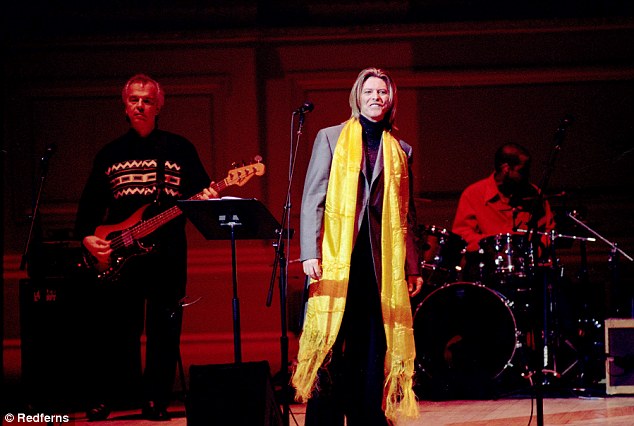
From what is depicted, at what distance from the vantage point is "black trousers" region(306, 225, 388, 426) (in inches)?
166

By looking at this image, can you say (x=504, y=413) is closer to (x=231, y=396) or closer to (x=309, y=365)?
(x=309, y=365)

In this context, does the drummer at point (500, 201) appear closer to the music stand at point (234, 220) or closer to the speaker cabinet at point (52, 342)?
the music stand at point (234, 220)

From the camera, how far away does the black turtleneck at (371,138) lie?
439 cm

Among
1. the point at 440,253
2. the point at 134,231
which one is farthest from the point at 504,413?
the point at 134,231

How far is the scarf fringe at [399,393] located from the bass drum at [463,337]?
2.36 meters

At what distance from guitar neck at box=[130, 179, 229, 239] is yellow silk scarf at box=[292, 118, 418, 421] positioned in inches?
60.5

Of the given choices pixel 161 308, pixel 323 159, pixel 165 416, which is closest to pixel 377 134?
pixel 323 159

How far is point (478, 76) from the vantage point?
7.88 meters

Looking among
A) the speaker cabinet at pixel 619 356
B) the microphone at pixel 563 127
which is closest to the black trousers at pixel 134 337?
the microphone at pixel 563 127

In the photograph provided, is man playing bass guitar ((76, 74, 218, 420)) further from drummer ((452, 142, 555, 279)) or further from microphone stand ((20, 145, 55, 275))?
drummer ((452, 142, 555, 279))

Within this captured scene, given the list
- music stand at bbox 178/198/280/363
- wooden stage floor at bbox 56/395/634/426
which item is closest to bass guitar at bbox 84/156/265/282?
music stand at bbox 178/198/280/363

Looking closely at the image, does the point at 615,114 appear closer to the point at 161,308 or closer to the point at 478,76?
the point at 478,76

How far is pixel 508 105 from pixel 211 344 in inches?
128

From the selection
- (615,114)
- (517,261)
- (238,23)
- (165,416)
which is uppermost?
(238,23)
